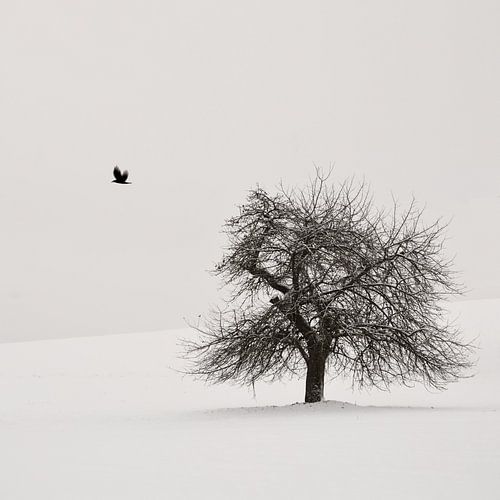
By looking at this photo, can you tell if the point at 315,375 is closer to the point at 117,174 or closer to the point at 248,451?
the point at 117,174

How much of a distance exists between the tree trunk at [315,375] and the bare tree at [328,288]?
0.10 feet

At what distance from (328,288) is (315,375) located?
8.81 ft

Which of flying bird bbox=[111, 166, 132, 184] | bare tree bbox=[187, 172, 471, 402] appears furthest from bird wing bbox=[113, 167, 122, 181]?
bare tree bbox=[187, 172, 471, 402]

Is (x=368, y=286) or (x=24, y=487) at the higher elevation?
(x=368, y=286)

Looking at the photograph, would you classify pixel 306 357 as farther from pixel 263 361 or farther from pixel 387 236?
pixel 387 236

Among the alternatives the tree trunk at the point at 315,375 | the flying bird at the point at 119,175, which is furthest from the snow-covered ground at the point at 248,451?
the flying bird at the point at 119,175

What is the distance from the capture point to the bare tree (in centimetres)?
2117

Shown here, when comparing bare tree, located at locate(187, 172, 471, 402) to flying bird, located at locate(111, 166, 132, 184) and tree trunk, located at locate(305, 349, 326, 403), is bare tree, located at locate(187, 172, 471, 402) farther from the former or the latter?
flying bird, located at locate(111, 166, 132, 184)

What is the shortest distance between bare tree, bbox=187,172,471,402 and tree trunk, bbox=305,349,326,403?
0.03m

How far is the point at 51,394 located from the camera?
3400 centimetres

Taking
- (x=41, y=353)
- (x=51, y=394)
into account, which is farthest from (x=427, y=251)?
(x=41, y=353)

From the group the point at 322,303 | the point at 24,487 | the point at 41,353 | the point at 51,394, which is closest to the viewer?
the point at 24,487

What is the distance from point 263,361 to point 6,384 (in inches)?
857

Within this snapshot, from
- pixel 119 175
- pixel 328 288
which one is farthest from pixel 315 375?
pixel 119 175
